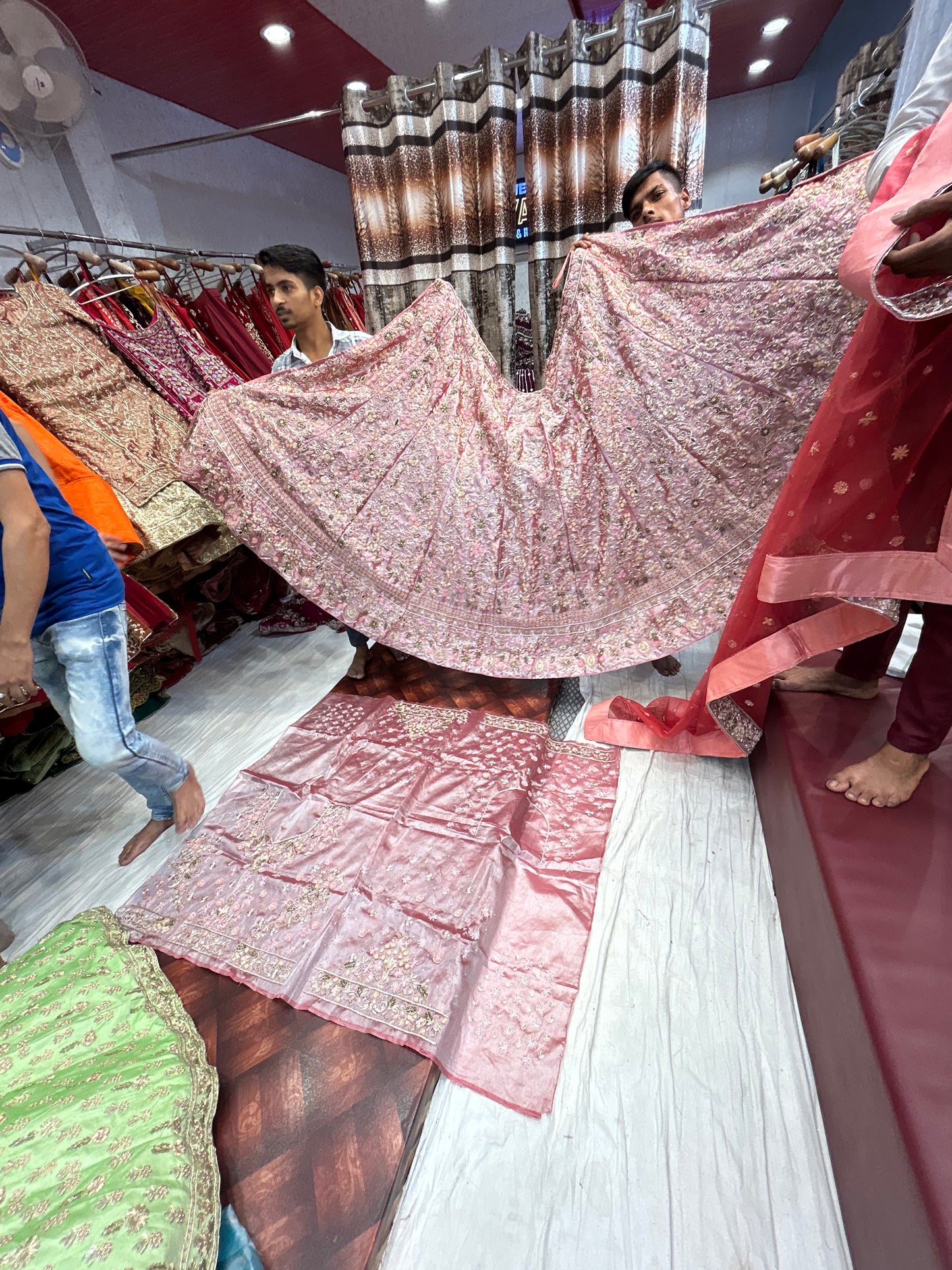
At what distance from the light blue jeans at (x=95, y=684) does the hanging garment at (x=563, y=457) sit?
0.61m

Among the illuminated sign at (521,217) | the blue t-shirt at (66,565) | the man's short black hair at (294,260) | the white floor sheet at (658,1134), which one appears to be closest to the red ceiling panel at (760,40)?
the illuminated sign at (521,217)

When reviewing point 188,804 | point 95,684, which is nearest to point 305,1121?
point 188,804

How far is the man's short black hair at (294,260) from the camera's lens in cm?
177

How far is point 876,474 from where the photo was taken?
93cm

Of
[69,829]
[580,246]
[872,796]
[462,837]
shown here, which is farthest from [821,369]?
[69,829]

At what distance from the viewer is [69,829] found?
5.20 ft

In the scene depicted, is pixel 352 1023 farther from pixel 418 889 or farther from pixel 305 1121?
pixel 418 889

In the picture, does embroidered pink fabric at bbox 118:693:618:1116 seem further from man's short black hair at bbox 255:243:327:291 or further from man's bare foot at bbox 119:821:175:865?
man's short black hair at bbox 255:243:327:291

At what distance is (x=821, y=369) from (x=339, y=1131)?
1.90 meters

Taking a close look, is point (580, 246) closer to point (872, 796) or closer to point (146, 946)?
point (872, 796)

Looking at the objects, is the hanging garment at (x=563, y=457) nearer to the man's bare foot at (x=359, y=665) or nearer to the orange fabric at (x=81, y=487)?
the orange fabric at (x=81, y=487)

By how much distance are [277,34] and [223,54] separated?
0.36 metres

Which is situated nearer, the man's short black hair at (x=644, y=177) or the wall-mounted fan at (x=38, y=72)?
the man's short black hair at (x=644, y=177)

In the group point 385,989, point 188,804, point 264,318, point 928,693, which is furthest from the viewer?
point 264,318
